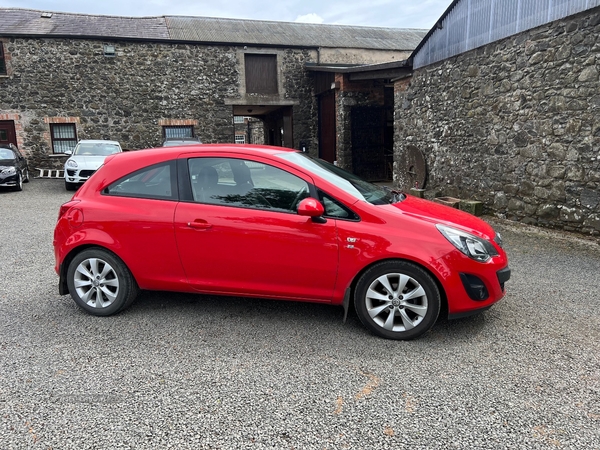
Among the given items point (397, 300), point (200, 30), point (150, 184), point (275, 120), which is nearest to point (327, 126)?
point (275, 120)

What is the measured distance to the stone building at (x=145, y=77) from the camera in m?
17.9

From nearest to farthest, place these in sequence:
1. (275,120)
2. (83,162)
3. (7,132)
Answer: (83,162) < (7,132) < (275,120)

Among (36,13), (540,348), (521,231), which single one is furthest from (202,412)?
(36,13)

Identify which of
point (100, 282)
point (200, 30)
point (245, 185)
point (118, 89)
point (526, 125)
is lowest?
point (100, 282)

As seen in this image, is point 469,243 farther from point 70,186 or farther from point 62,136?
point 62,136

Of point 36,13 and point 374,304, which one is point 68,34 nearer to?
point 36,13

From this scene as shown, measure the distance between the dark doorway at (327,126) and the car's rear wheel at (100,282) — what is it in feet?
47.4

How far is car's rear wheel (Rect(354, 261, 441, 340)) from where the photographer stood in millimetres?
3426

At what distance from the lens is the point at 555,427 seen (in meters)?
2.49

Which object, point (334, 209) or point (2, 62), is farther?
point (2, 62)

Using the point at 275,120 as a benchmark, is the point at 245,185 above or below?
below

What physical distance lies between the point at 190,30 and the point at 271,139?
7590 millimetres

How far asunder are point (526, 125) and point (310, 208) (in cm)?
609

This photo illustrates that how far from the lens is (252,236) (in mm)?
3615
